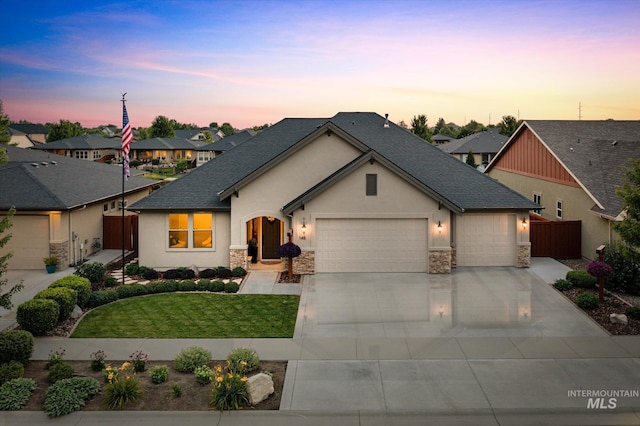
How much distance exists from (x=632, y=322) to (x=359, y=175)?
10733 mm

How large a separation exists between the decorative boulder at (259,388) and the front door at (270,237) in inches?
522

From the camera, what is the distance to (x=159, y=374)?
434 inches

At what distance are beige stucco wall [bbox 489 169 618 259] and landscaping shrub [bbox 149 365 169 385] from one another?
18903 mm

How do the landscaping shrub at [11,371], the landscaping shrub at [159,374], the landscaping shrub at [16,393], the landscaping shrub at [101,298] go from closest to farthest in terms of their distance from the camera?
the landscaping shrub at [16,393] → the landscaping shrub at [11,371] → the landscaping shrub at [159,374] → the landscaping shrub at [101,298]

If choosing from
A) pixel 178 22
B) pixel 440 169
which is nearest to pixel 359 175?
pixel 440 169

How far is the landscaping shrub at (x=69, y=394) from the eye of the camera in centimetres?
982

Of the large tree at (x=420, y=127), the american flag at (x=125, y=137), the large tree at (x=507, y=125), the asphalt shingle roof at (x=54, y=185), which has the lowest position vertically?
the asphalt shingle roof at (x=54, y=185)

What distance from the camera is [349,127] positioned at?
93.7ft

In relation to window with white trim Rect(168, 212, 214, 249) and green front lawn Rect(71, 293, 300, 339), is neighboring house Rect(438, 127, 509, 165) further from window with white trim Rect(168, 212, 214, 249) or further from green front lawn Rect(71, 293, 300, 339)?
green front lawn Rect(71, 293, 300, 339)

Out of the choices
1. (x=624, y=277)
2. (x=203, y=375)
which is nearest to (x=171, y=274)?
(x=203, y=375)

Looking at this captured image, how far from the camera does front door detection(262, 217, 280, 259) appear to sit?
23562 mm

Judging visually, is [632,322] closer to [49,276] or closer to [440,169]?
[440,169]

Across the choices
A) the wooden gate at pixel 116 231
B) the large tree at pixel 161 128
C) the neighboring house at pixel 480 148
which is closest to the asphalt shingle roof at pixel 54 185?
the wooden gate at pixel 116 231

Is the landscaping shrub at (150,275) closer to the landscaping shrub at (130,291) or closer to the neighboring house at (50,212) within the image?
the landscaping shrub at (130,291)
